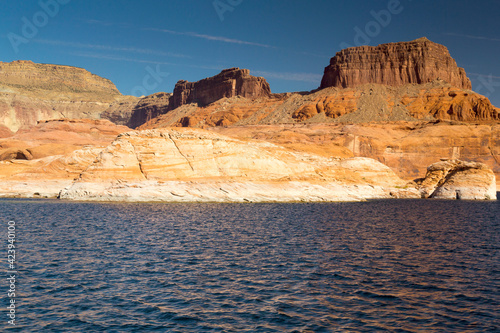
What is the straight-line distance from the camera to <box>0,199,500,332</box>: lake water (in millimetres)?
13789

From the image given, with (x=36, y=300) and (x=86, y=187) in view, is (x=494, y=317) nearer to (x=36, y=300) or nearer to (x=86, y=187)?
(x=36, y=300)

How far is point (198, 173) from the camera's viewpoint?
52.1m

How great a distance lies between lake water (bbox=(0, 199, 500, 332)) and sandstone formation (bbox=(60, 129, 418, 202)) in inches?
601

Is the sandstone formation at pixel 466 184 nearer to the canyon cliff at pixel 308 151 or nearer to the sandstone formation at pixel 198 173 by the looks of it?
the canyon cliff at pixel 308 151

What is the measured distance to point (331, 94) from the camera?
18162 centimetres

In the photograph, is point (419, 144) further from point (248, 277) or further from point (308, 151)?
point (248, 277)

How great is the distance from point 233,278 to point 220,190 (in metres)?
32.7

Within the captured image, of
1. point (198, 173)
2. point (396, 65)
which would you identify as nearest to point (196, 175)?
point (198, 173)

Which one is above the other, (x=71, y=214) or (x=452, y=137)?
(x=452, y=137)

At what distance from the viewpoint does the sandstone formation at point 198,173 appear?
165 feet

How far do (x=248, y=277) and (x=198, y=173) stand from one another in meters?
34.2

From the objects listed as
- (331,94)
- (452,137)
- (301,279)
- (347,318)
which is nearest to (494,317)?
(347,318)

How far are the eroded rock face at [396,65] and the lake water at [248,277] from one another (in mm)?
157990

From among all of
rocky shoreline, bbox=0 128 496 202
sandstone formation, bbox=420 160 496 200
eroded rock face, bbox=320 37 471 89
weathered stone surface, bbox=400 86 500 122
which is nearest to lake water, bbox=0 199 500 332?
rocky shoreline, bbox=0 128 496 202
